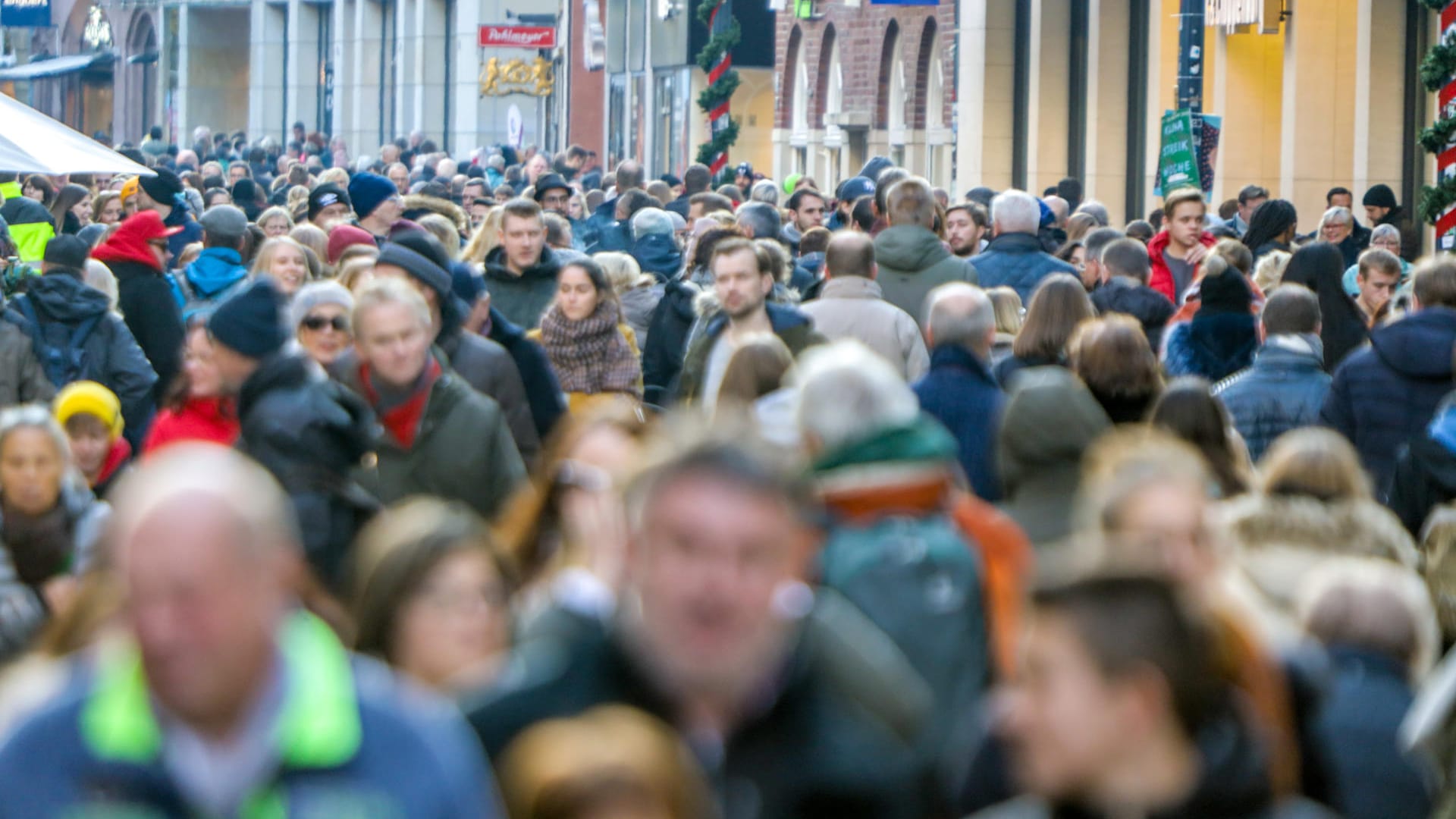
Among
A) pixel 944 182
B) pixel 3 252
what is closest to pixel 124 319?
pixel 3 252

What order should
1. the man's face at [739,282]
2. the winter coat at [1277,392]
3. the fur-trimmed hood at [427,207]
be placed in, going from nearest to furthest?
the winter coat at [1277,392] < the man's face at [739,282] < the fur-trimmed hood at [427,207]

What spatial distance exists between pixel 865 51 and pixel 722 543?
31910mm

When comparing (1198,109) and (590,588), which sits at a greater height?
(1198,109)

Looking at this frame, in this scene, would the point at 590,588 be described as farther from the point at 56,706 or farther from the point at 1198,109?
the point at 1198,109

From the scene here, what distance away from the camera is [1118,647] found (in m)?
2.91

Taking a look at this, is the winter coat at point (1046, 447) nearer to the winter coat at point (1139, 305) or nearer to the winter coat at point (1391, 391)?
the winter coat at point (1391, 391)

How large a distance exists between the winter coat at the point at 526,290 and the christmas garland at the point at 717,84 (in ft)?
74.0

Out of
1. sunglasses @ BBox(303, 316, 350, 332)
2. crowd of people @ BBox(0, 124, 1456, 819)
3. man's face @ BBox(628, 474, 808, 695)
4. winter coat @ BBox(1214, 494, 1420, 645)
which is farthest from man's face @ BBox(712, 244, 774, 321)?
man's face @ BBox(628, 474, 808, 695)

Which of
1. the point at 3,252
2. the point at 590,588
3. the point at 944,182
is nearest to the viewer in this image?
the point at 590,588

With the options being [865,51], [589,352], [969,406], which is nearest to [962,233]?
[589,352]

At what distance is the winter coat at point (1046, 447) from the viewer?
5977mm

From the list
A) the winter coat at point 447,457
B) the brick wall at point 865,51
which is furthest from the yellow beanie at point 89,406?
the brick wall at point 865,51

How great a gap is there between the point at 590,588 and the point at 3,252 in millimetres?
10273

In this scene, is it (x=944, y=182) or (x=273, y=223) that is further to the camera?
(x=944, y=182)
